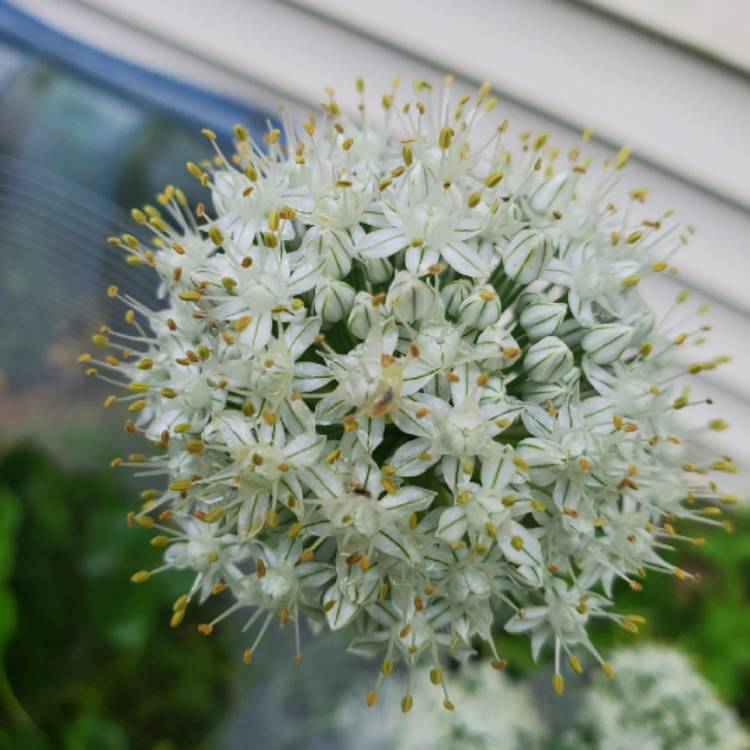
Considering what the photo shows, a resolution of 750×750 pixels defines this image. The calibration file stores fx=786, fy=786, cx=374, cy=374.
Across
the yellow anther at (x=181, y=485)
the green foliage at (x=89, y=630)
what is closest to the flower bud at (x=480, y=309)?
the yellow anther at (x=181, y=485)

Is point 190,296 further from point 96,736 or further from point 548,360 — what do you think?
point 96,736

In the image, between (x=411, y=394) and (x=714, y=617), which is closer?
(x=411, y=394)

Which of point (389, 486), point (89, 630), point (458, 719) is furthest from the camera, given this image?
point (89, 630)

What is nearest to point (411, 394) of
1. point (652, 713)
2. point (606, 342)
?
Answer: point (606, 342)

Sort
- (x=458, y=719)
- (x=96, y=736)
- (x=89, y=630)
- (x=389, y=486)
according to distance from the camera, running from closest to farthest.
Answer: (x=389, y=486) → (x=458, y=719) → (x=96, y=736) → (x=89, y=630)

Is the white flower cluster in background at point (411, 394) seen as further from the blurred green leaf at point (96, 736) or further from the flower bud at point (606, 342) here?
the blurred green leaf at point (96, 736)

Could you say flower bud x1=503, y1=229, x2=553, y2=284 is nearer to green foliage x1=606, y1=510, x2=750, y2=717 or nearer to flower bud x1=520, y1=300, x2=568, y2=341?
flower bud x1=520, y1=300, x2=568, y2=341

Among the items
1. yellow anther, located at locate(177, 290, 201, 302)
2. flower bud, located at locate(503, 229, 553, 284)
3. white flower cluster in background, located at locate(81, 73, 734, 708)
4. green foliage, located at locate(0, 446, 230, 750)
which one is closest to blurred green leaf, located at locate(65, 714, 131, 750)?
green foliage, located at locate(0, 446, 230, 750)
